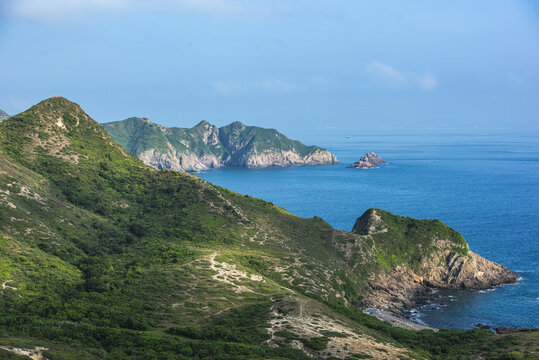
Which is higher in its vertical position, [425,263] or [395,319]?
[425,263]

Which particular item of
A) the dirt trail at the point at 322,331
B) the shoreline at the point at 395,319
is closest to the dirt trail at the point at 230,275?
the dirt trail at the point at 322,331

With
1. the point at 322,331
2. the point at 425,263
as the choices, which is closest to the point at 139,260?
the point at 322,331

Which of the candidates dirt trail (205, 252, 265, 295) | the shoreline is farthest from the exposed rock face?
dirt trail (205, 252, 265, 295)

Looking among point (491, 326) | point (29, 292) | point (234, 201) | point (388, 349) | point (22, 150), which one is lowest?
point (491, 326)

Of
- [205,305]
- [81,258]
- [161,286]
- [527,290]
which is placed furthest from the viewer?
[527,290]

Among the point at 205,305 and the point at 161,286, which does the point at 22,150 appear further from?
the point at 205,305

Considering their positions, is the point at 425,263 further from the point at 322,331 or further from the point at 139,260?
the point at 139,260

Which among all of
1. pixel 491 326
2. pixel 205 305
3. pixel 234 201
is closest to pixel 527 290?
pixel 491 326
